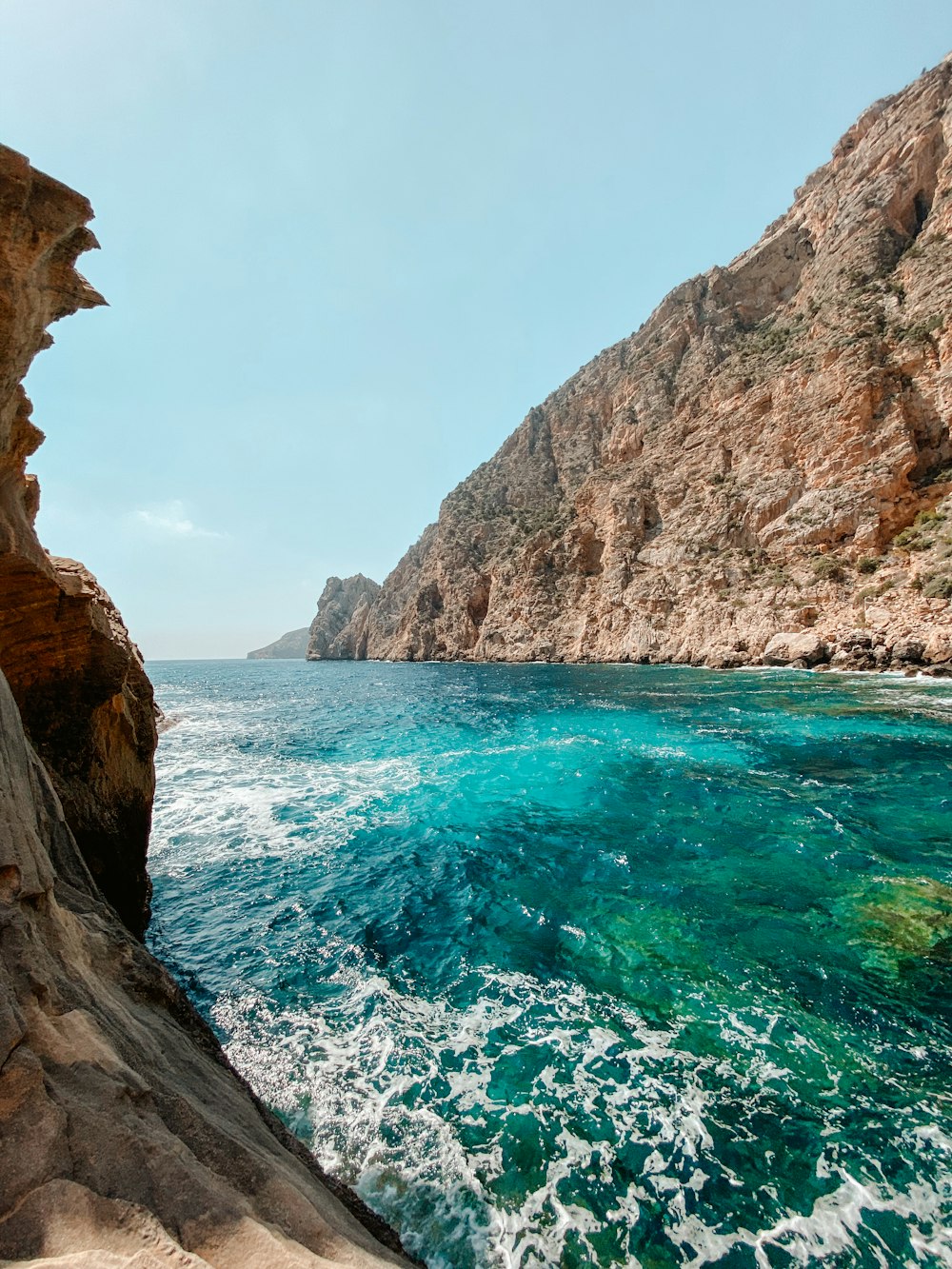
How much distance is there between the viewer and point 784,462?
160 feet

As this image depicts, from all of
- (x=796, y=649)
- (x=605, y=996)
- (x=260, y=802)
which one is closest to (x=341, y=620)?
(x=796, y=649)

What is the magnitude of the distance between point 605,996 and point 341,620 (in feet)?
558

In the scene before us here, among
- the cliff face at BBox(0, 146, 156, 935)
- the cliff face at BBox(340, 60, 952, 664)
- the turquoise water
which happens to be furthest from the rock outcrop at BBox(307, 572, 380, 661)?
the cliff face at BBox(0, 146, 156, 935)

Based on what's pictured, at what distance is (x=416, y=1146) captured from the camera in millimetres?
4773

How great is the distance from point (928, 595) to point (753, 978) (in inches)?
1446

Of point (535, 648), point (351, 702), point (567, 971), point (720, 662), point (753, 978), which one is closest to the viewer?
point (753, 978)

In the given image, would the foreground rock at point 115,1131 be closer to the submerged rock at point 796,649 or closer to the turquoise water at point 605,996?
the turquoise water at point 605,996

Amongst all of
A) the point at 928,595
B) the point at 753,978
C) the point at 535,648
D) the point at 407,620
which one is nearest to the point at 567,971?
the point at 753,978

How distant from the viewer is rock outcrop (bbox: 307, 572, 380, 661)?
143m

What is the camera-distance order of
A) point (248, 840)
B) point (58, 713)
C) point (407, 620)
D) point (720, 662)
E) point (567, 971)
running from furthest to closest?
point (407, 620)
point (720, 662)
point (248, 840)
point (58, 713)
point (567, 971)

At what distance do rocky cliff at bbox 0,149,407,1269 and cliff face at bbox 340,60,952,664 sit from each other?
3858cm

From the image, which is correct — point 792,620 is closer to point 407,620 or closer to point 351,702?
point 351,702

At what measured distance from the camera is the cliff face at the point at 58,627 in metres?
5.81

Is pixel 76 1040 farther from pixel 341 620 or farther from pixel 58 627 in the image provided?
pixel 341 620
